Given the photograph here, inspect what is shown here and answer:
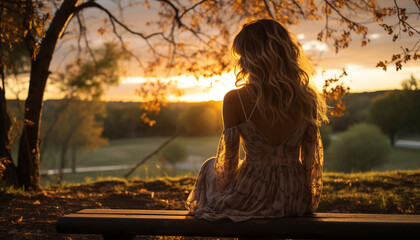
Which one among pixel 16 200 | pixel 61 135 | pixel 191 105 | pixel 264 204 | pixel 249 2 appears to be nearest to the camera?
Result: pixel 264 204

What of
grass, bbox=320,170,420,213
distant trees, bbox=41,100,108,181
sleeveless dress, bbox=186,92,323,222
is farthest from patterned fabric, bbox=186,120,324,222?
distant trees, bbox=41,100,108,181

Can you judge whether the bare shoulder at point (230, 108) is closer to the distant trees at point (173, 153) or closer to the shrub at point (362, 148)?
the shrub at point (362, 148)

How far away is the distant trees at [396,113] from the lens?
37.5m

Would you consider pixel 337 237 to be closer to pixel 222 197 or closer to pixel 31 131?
pixel 222 197

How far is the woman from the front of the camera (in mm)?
2588

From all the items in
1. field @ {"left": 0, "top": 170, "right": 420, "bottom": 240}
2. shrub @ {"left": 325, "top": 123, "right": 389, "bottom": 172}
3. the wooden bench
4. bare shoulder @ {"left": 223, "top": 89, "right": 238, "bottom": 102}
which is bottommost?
shrub @ {"left": 325, "top": 123, "right": 389, "bottom": 172}

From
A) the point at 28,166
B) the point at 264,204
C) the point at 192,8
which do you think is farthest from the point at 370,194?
the point at 28,166

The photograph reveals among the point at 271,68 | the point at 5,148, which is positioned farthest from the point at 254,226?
the point at 5,148

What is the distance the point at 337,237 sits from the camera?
237 cm

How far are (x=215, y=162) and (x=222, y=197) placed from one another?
0.29m

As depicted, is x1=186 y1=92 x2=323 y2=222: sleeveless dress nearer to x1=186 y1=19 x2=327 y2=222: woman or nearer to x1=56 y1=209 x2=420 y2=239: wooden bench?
x1=186 y1=19 x2=327 y2=222: woman

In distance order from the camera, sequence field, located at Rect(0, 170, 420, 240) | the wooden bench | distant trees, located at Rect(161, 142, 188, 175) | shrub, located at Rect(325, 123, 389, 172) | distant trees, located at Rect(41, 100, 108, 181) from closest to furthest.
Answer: the wooden bench
field, located at Rect(0, 170, 420, 240)
distant trees, located at Rect(41, 100, 108, 181)
shrub, located at Rect(325, 123, 389, 172)
distant trees, located at Rect(161, 142, 188, 175)

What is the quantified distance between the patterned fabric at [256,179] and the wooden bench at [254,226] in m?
0.12

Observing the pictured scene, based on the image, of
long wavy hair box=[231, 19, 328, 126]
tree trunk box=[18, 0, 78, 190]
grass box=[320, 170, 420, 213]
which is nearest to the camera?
long wavy hair box=[231, 19, 328, 126]
